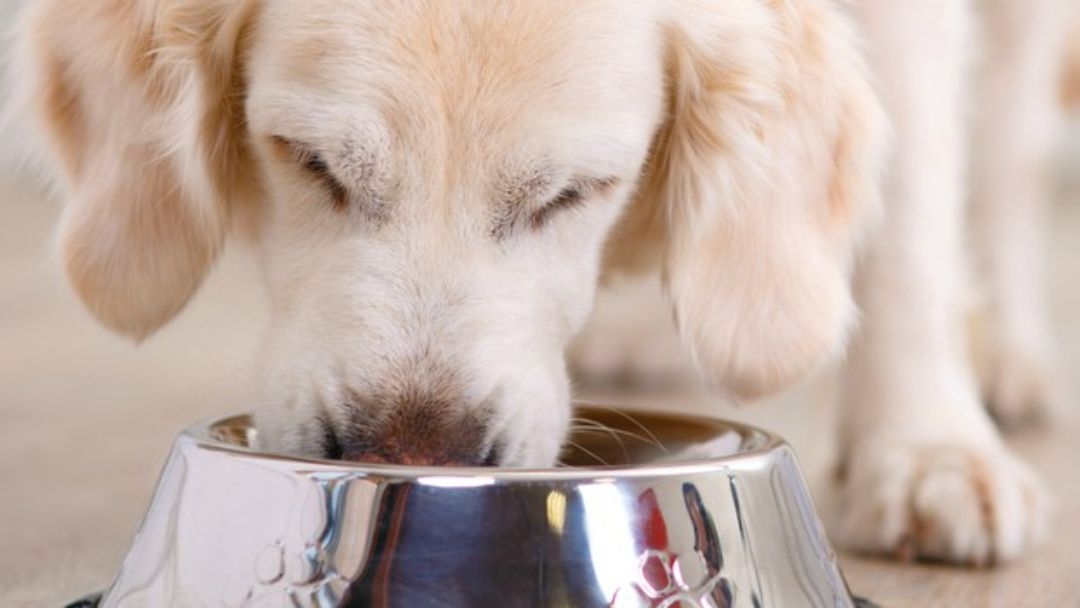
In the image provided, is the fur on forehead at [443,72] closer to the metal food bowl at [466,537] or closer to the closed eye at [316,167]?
the closed eye at [316,167]

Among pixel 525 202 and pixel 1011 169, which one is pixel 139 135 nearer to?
pixel 525 202

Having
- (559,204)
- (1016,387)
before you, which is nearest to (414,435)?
(559,204)

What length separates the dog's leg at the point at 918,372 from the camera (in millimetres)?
1809

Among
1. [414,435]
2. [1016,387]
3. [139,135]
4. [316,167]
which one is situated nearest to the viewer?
[414,435]

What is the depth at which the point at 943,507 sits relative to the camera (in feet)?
5.90

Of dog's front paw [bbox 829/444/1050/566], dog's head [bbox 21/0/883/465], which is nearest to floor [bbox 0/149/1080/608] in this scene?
dog's front paw [bbox 829/444/1050/566]

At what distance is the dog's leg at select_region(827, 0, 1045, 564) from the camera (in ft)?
5.93

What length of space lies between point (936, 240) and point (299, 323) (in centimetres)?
94

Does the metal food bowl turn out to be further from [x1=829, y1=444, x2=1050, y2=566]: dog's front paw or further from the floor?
[x1=829, y1=444, x2=1050, y2=566]: dog's front paw

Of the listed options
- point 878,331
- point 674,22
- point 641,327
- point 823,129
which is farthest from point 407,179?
point 641,327

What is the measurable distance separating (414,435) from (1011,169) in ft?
6.17

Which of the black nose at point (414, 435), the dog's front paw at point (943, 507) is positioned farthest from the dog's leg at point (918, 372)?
the black nose at point (414, 435)

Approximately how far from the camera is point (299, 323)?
1.39 m

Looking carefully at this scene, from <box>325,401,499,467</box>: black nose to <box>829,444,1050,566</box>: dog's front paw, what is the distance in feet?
2.33
